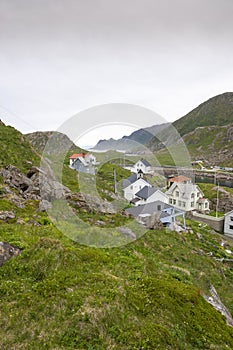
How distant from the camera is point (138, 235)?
678 inches

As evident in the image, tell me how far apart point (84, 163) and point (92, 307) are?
49.3 metres

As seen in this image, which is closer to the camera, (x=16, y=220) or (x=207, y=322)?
(x=207, y=322)

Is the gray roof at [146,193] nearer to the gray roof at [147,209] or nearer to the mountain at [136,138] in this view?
the gray roof at [147,209]

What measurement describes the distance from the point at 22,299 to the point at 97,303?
218cm

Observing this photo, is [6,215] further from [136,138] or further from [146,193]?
[146,193]

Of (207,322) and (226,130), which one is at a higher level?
(226,130)

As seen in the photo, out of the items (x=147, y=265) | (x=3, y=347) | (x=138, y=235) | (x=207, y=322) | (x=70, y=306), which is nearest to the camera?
(x=3, y=347)

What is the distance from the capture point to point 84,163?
55.0 metres

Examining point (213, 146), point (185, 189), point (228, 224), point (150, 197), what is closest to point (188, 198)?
point (185, 189)

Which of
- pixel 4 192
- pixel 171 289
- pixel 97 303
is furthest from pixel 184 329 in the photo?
pixel 4 192

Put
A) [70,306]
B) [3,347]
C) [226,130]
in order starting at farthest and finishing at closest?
[226,130]
[70,306]
[3,347]

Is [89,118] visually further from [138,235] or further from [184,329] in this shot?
[184,329]

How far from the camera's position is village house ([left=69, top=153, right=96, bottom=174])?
53.2 meters

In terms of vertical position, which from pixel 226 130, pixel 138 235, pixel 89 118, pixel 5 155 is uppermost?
pixel 226 130
